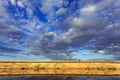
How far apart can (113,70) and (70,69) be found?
13764mm

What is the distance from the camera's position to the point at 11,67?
56969 millimetres

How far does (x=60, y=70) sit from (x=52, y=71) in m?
2.57

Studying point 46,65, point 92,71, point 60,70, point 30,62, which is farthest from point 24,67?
point 92,71

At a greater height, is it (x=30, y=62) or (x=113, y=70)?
(x=30, y=62)

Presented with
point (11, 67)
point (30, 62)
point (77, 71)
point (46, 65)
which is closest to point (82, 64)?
point (77, 71)

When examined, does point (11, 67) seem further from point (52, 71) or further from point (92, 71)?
point (92, 71)

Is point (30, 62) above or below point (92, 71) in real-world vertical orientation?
above

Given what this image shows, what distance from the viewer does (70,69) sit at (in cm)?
5803

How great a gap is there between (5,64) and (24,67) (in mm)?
5958

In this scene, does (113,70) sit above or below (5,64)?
below

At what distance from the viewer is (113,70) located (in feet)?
194

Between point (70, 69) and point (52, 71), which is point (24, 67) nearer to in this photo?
point (52, 71)

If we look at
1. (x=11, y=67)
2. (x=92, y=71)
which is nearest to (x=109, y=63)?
(x=92, y=71)

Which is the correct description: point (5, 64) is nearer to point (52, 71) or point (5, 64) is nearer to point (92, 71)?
point (52, 71)
